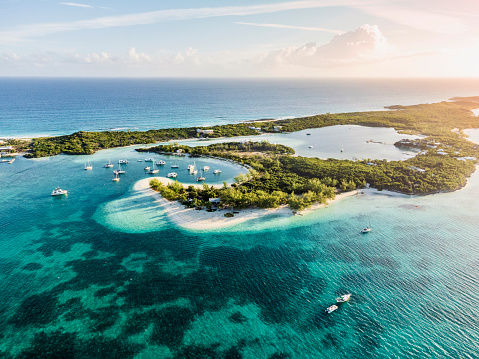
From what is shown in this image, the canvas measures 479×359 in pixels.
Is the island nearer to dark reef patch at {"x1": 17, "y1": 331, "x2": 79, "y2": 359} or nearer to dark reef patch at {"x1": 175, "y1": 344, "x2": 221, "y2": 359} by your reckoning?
dark reef patch at {"x1": 175, "y1": 344, "x2": 221, "y2": 359}

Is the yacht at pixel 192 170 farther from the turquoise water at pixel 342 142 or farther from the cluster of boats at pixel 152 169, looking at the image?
the turquoise water at pixel 342 142

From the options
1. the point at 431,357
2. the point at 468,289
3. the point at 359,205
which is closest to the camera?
the point at 431,357

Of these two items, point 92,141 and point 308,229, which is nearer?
point 308,229

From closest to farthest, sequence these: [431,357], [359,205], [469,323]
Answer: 1. [431,357]
2. [469,323]
3. [359,205]

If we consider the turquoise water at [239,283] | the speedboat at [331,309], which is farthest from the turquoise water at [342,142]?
the speedboat at [331,309]

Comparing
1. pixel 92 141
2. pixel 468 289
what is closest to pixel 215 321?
pixel 468 289

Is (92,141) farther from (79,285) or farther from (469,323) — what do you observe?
(469,323)

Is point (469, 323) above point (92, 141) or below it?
below

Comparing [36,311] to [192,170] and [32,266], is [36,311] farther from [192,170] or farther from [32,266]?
[192,170]

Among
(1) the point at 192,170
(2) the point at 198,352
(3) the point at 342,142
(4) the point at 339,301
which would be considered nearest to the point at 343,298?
(4) the point at 339,301
